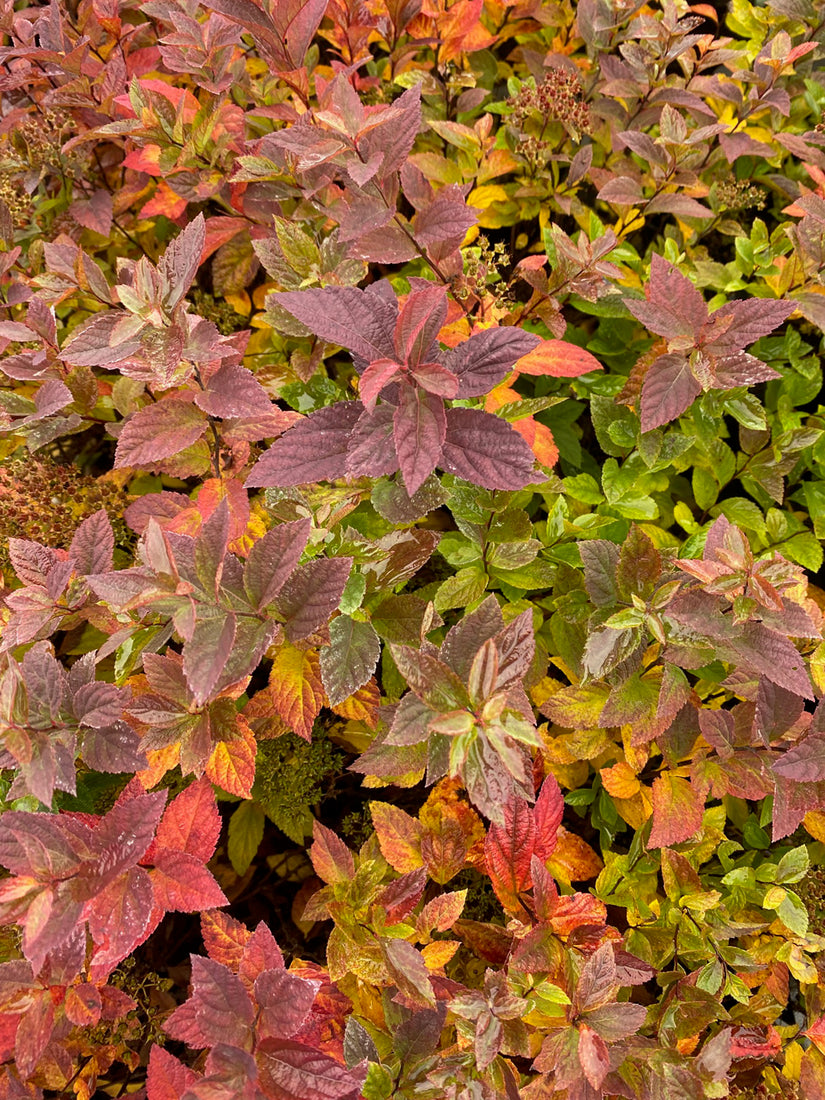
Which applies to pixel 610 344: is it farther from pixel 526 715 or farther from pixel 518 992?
pixel 518 992

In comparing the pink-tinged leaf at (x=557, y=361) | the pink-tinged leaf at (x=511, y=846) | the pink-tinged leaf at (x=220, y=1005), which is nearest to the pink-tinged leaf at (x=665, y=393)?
the pink-tinged leaf at (x=557, y=361)

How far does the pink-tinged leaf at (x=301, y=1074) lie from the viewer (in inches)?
36.9

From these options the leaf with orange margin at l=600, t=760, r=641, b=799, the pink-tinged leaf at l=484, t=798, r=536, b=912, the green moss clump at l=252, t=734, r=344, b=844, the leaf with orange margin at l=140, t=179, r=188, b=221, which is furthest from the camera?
the leaf with orange margin at l=140, t=179, r=188, b=221

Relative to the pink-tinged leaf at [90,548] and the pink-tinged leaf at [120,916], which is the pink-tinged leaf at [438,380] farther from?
the pink-tinged leaf at [120,916]

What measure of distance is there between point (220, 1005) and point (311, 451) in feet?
2.42

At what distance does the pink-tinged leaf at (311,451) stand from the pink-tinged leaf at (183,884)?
57 centimetres

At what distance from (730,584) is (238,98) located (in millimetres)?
1583

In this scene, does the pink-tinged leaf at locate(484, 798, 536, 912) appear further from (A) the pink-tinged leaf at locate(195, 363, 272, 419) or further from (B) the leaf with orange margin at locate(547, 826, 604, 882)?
(A) the pink-tinged leaf at locate(195, 363, 272, 419)

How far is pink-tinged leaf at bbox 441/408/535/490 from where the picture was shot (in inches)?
42.1

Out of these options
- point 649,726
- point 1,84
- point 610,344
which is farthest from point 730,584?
point 1,84

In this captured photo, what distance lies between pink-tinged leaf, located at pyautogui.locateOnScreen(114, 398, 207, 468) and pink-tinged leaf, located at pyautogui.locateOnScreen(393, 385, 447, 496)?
0.37 m

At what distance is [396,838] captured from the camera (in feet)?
4.43

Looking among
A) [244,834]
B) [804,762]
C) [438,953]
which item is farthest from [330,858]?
[804,762]

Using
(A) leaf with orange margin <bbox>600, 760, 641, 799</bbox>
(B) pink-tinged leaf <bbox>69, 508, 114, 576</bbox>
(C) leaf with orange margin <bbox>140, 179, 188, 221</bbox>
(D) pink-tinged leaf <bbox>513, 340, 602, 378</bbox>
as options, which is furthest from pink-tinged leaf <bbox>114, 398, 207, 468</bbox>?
(A) leaf with orange margin <bbox>600, 760, 641, 799</bbox>
